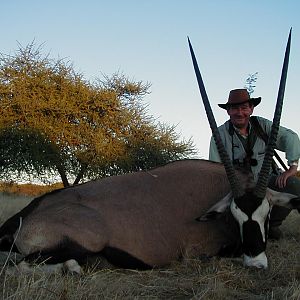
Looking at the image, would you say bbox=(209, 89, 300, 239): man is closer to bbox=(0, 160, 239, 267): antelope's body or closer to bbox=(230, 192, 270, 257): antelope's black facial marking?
bbox=(0, 160, 239, 267): antelope's body

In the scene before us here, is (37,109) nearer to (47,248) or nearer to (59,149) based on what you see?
(59,149)

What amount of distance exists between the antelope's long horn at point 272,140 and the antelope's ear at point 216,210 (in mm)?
284

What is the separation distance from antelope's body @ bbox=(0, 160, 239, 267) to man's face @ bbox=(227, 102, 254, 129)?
2.83ft

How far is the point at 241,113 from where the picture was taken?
195 inches

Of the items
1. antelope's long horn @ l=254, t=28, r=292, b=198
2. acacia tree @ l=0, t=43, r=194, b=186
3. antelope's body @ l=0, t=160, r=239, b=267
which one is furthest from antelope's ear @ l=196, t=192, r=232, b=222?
acacia tree @ l=0, t=43, r=194, b=186

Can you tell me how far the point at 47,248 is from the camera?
3512 mm

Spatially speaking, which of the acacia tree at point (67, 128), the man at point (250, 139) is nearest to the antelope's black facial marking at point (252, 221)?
the man at point (250, 139)

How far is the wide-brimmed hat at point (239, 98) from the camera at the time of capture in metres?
4.96

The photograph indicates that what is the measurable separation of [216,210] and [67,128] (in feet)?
40.4

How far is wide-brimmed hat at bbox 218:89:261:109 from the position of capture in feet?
16.3

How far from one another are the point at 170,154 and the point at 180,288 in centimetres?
1461

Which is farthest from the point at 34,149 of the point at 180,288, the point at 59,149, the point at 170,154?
the point at 180,288

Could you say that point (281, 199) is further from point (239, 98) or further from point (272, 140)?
point (239, 98)

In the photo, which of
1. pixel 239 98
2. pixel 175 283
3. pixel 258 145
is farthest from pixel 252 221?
pixel 239 98
